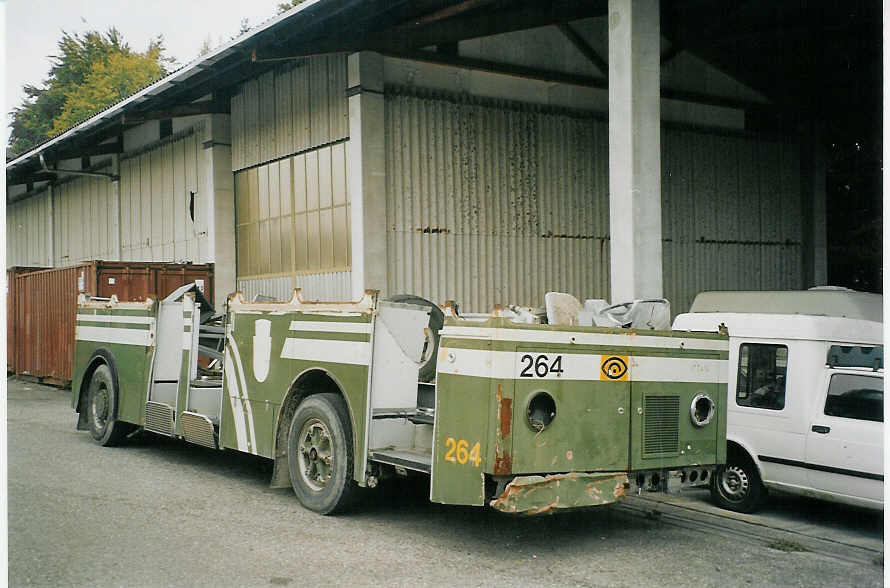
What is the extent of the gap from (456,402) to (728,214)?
15.2 m

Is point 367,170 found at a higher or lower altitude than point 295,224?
higher

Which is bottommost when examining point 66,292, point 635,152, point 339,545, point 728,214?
point 339,545

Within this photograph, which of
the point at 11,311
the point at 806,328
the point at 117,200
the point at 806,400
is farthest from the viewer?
the point at 117,200

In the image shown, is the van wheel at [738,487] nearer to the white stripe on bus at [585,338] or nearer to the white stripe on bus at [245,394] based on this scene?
the white stripe on bus at [585,338]

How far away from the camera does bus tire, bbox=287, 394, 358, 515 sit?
25.0ft

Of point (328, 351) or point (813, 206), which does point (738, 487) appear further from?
point (813, 206)

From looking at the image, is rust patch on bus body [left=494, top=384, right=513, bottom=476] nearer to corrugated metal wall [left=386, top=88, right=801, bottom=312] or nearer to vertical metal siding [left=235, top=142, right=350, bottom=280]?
corrugated metal wall [left=386, top=88, right=801, bottom=312]

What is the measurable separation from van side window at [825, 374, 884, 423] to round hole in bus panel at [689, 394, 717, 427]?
1335 millimetres

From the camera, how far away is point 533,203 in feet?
57.7

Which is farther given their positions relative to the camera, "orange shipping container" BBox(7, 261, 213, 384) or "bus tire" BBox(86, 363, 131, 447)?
"orange shipping container" BBox(7, 261, 213, 384)

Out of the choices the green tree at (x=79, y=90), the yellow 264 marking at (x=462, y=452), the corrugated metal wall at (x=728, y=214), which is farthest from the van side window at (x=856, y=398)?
the green tree at (x=79, y=90)

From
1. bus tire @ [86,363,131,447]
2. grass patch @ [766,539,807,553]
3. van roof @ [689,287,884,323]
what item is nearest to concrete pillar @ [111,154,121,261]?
bus tire @ [86,363,131,447]

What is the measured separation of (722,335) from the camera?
7680 millimetres

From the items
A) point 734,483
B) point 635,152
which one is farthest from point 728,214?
point 734,483
